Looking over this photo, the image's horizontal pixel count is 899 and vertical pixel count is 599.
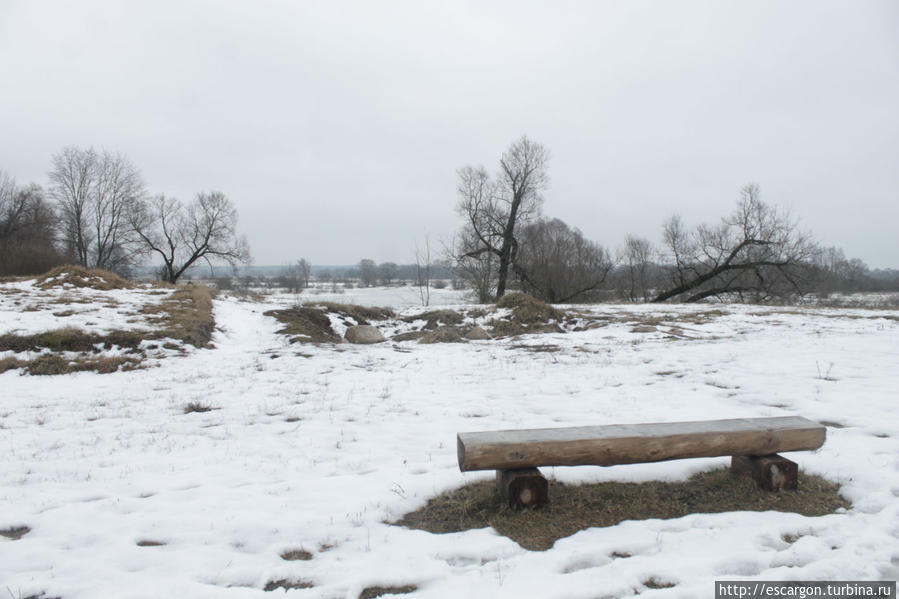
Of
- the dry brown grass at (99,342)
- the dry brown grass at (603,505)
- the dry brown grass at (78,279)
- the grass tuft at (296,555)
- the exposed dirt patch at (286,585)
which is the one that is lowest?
the grass tuft at (296,555)

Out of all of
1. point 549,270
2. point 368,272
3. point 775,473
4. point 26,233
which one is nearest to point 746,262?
point 549,270

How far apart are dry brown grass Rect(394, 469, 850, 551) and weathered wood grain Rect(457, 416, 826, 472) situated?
1.09 feet

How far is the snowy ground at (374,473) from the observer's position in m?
2.65

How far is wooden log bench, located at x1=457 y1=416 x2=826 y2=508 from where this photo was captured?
3.28 meters

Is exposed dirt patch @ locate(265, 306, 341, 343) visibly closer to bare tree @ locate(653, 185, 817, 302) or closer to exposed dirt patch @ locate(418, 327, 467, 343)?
exposed dirt patch @ locate(418, 327, 467, 343)

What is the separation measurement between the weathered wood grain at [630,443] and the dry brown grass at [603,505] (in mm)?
331

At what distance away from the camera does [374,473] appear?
4234mm

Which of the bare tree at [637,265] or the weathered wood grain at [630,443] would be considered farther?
the bare tree at [637,265]

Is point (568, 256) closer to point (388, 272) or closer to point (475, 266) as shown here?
point (475, 266)

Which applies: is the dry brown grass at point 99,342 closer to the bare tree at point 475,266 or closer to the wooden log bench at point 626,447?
the wooden log bench at point 626,447

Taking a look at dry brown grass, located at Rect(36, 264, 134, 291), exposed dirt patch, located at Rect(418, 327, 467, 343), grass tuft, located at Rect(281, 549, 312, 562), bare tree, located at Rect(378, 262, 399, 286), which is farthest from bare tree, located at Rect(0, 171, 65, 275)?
bare tree, located at Rect(378, 262, 399, 286)

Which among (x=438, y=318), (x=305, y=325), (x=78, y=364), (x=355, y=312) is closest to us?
(x=78, y=364)

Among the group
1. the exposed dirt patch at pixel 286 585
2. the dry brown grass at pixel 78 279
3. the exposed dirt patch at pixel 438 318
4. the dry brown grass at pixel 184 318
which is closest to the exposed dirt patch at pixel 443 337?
the exposed dirt patch at pixel 438 318

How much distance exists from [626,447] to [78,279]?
65.4 feet
